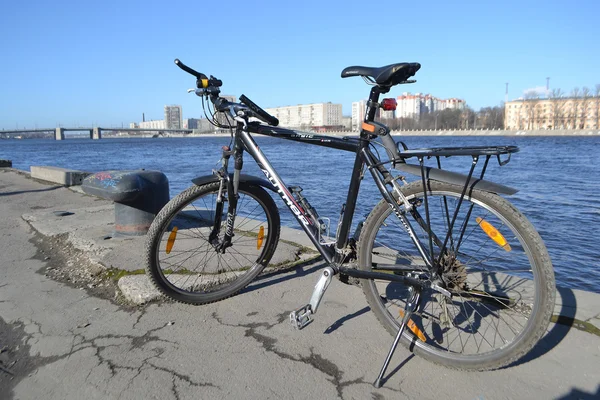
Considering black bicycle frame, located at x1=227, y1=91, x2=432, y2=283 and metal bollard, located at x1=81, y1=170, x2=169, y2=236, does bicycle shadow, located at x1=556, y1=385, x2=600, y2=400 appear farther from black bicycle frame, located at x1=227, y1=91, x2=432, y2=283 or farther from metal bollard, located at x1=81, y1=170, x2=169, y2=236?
metal bollard, located at x1=81, y1=170, x2=169, y2=236

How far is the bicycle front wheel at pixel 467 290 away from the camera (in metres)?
2.22

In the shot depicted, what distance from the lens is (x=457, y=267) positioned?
2.59 meters

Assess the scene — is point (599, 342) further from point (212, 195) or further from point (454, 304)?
point (212, 195)

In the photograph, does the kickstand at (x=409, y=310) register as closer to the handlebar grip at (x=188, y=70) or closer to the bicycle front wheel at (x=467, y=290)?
the bicycle front wheel at (x=467, y=290)

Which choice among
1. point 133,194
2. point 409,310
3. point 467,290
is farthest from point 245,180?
point 133,194

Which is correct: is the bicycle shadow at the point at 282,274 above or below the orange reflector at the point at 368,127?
below

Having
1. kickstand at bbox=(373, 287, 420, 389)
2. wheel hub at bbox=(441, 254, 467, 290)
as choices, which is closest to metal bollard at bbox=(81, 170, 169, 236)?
kickstand at bbox=(373, 287, 420, 389)

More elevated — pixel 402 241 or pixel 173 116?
pixel 173 116

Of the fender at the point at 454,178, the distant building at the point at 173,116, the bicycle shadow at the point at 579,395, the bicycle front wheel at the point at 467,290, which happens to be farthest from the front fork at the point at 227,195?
the distant building at the point at 173,116

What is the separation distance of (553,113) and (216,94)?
134666 mm

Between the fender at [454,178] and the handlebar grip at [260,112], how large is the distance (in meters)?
1.07

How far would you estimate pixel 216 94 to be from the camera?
11.5ft

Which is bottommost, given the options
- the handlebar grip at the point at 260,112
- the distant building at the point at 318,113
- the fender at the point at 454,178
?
the fender at the point at 454,178

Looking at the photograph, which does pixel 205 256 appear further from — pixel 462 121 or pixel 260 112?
pixel 462 121
